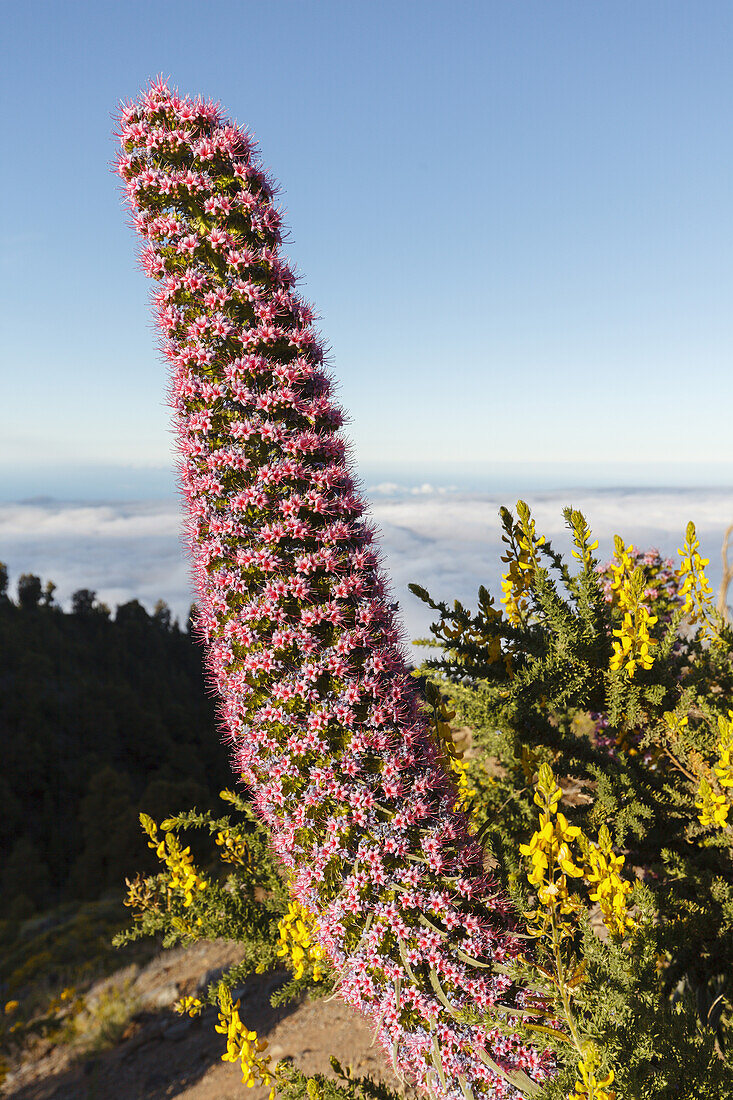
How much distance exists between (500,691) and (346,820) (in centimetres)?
165

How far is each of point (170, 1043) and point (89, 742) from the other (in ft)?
70.1

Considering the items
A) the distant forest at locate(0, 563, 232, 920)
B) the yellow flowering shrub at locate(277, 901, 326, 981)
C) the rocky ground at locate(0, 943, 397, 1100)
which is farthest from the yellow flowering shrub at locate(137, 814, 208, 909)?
the distant forest at locate(0, 563, 232, 920)

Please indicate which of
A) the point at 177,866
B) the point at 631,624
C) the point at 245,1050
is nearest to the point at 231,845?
the point at 177,866

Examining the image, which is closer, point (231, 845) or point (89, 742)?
point (231, 845)

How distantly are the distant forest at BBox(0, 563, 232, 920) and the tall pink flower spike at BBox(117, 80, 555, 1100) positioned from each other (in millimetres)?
13901

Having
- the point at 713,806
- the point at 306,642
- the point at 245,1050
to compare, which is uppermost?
the point at 306,642

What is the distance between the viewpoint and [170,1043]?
20.6ft

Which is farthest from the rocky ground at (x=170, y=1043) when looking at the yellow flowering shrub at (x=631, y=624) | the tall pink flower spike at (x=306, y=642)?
the yellow flowering shrub at (x=631, y=624)

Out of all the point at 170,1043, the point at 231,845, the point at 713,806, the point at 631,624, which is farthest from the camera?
the point at 170,1043

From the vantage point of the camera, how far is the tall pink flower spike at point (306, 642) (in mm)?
2436

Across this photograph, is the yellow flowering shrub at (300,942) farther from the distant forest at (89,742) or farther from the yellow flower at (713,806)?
the distant forest at (89,742)

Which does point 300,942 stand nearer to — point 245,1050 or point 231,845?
point 245,1050

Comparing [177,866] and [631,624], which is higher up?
[631,624]

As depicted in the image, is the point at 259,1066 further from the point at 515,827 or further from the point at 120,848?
the point at 120,848
